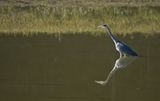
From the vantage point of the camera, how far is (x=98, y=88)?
36.7 ft

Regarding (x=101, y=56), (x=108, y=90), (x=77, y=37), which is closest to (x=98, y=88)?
(x=108, y=90)

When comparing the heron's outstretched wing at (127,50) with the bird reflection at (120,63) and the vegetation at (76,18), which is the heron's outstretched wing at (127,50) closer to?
the bird reflection at (120,63)

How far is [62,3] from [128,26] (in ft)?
10.4

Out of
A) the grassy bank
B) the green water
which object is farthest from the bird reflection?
the grassy bank

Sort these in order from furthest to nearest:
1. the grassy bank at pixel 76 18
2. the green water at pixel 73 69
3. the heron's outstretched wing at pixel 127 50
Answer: the grassy bank at pixel 76 18 → the heron's outstretched wing at pixel 127 50 → the green water at pixel 73 69

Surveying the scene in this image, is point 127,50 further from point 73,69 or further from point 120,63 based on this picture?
point 73,69

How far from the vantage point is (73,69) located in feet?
41.2

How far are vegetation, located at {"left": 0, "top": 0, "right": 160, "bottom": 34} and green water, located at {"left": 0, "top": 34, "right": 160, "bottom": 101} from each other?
41.0 inches

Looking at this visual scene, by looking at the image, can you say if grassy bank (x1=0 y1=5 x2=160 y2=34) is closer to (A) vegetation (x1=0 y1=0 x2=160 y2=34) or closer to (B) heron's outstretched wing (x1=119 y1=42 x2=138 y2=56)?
(A) vegetation (x1=0 y1=0 x2=160 y2=34)

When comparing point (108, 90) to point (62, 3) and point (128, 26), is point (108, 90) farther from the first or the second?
point (62, 3)

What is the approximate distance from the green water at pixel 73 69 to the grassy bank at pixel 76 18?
1.03 meters

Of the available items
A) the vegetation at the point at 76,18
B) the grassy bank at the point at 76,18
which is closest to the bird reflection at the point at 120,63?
the grassy bank at the point at 76,18

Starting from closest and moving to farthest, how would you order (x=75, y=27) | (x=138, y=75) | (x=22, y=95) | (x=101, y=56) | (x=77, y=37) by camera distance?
(x=22, y=95) < (x=138, y=75) < (x=101, y=56) < (x=77, y=37) < (x=75, y=27)

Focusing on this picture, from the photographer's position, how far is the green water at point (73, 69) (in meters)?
10.9
